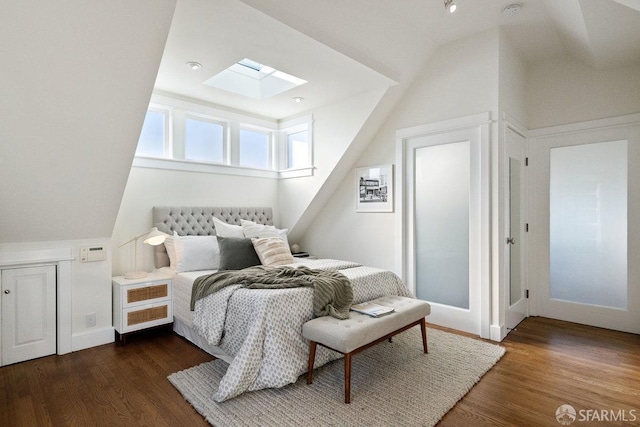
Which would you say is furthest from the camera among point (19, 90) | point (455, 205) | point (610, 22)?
point (455, 205)

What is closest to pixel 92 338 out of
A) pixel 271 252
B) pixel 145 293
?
pixel 145 293

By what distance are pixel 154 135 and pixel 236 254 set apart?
1.81m

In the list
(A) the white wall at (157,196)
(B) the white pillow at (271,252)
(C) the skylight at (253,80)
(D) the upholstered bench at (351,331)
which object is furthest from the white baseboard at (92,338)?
(C) the skylight at (253,80)

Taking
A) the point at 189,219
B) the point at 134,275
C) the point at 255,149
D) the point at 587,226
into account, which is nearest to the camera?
the point at 134,275

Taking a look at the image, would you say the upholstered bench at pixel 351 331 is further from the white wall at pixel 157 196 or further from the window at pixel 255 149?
the window at pixel 255 149

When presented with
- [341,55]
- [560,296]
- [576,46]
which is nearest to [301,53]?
[341,55]

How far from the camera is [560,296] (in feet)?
12.4

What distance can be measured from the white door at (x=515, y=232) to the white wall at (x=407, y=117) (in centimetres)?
55

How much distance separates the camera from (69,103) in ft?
7.16

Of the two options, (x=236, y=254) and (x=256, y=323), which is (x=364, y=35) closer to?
(x=236, y=254)

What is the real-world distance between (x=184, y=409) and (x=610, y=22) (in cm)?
399

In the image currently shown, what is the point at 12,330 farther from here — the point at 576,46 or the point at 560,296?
the point at 576,46

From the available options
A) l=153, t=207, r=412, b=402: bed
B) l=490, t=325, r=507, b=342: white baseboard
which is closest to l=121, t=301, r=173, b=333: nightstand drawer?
l=153, t=207, r=412, b=402: bed

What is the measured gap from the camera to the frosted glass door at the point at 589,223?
3414 millimetres
